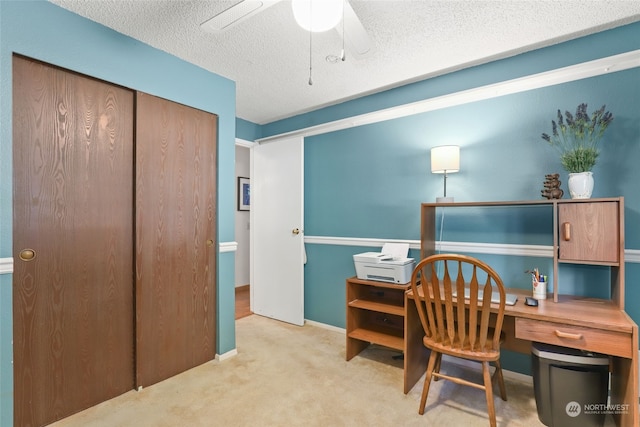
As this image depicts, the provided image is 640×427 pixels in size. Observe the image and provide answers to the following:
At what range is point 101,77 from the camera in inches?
74.3

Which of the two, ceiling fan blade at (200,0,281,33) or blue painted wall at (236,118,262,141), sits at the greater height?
blue painted wall at (236,118,262,141)

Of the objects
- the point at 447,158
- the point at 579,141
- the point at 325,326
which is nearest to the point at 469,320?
the point at 447,158

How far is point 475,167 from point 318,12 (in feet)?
5.68

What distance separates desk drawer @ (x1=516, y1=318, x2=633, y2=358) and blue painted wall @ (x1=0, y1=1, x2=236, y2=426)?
2107 mm

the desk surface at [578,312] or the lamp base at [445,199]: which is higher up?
the lamp base at [445,199]

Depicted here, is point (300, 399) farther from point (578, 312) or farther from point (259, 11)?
point (259, 11)

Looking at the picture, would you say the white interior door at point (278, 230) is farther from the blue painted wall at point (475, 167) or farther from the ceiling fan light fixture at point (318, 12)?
the ceiling fan light fixture at point (318, 12)

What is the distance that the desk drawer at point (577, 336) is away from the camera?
1.45 m

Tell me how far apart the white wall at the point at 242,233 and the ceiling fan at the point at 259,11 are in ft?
11.4

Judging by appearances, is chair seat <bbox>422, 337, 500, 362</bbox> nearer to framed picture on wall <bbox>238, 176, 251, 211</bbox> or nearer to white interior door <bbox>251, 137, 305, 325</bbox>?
white interior door <bbox>251, 137, 305, 325</bbox>

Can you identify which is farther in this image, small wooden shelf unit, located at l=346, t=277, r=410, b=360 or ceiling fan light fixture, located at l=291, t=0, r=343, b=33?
small wooden shelf unit, located at l=346, t=277, r=410, b=360

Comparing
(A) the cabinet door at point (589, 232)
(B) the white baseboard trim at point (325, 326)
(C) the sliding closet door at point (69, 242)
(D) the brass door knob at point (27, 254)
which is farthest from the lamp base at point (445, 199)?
(D) the brass door knob at point (27, 254)

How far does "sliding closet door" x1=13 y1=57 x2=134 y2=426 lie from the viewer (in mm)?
1638

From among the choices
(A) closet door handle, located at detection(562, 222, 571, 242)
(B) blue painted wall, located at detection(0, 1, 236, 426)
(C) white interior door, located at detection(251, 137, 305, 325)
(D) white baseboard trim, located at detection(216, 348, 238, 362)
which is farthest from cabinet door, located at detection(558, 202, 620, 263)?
(D) white baseboard trim, located at detection(216, 348, 238, 362)
